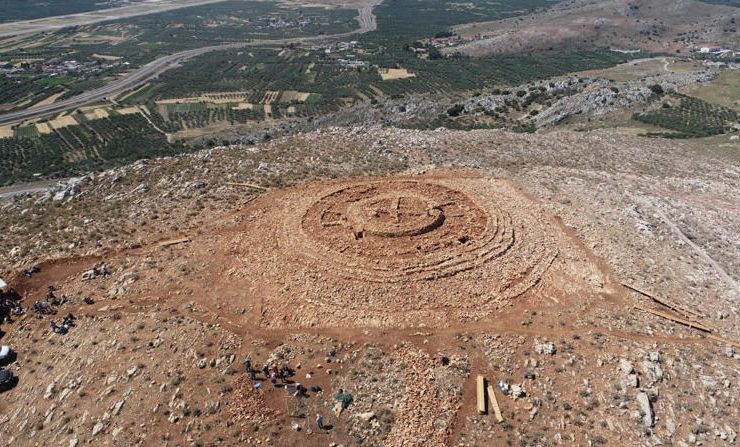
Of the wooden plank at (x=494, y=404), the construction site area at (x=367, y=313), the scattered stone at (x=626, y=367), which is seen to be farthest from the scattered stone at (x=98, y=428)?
the scattered stone at (x=626, y=367)

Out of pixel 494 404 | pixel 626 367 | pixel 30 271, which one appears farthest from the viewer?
pixel 30 271

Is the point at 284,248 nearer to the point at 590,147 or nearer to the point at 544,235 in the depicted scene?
the point at 544,235

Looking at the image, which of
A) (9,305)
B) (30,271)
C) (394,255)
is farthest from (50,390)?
(394,255)

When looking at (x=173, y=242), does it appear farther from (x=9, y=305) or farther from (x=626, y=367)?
(x=626, y=367)

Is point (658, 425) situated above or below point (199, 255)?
below

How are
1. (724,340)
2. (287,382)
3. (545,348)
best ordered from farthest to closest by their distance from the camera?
1. (724,340)
2. (545,348)
3. (287,382)

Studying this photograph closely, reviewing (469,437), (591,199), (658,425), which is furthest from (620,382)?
(591,199)
